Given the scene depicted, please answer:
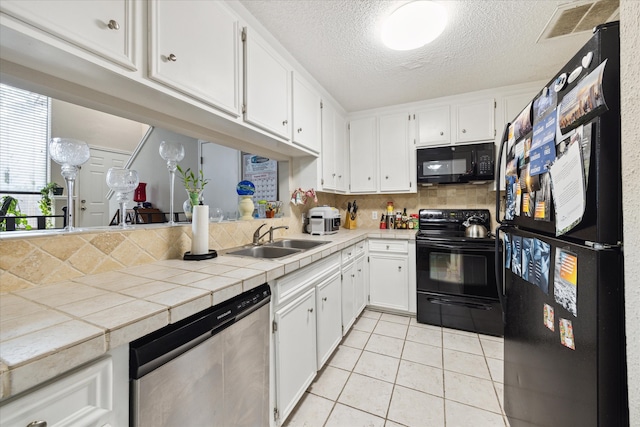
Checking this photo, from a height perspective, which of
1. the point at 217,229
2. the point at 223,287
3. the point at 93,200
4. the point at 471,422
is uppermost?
the point at 93,200

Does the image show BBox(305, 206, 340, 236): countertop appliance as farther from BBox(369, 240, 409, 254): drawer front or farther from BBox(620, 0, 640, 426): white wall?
BBox(620, 0, 640, 426): white wall

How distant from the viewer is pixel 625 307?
58cm

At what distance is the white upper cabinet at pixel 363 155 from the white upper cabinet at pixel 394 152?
0.09m

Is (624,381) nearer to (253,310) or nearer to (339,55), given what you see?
(253,310)

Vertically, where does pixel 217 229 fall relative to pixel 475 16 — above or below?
below

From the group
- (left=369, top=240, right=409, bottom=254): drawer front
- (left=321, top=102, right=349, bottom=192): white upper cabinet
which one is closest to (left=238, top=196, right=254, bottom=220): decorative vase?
(left=321, top=102, right=349, bottom=192): white upper cabinet

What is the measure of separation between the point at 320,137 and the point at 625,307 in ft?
7.51

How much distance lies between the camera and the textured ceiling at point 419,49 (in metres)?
1.53

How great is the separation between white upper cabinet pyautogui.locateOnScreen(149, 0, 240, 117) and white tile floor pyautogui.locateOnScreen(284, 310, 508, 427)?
180 cm

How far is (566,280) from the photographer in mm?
755

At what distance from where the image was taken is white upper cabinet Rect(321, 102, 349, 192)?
265 centimetres

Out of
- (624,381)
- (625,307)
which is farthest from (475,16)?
(624,381)

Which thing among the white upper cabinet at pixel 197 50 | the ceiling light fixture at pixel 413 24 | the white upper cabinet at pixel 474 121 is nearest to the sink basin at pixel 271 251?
the white upper cabinet at pixel 197 50

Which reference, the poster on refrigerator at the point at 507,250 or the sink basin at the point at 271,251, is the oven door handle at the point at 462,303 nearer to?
the poster on refrigerator at the point at 507,250
